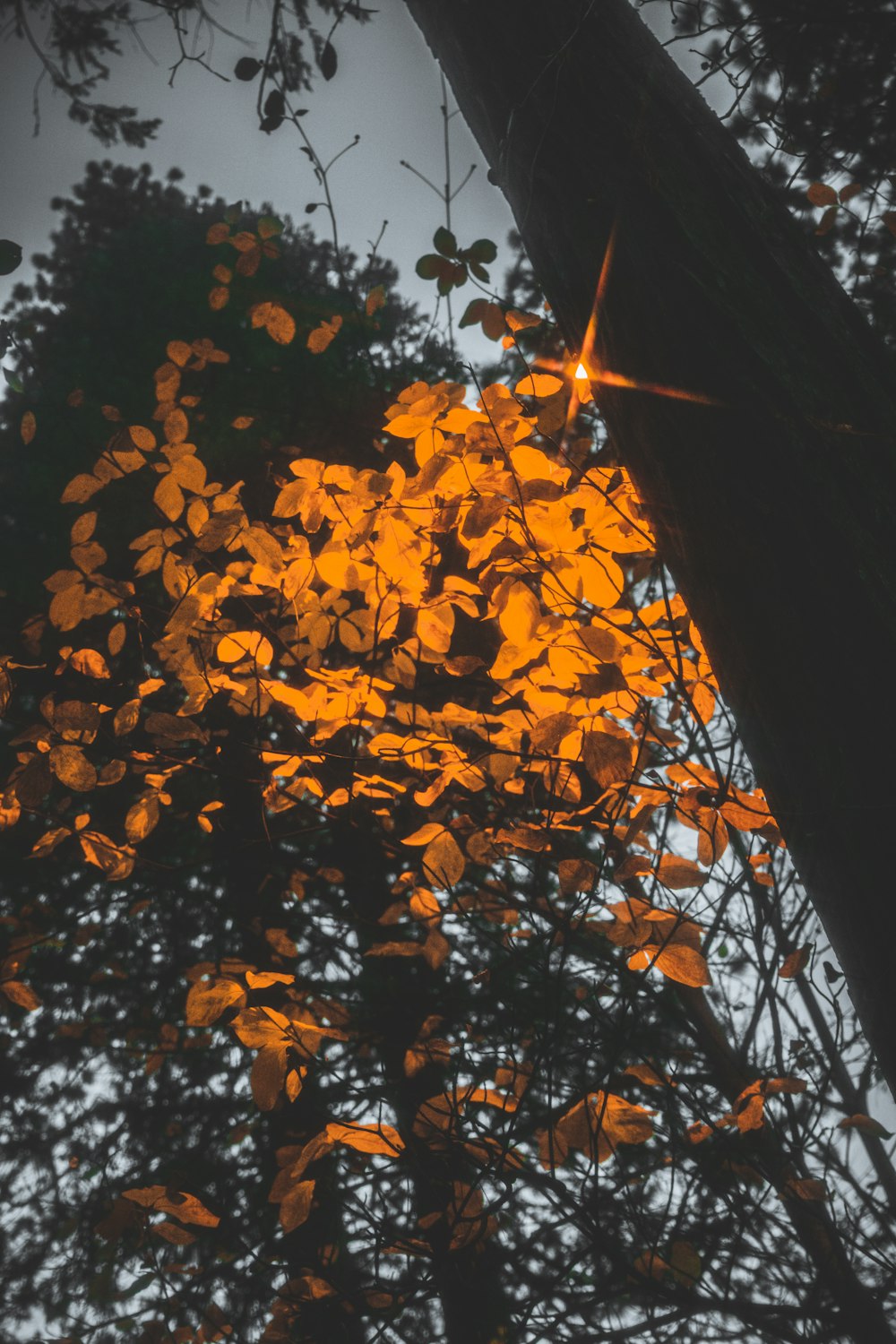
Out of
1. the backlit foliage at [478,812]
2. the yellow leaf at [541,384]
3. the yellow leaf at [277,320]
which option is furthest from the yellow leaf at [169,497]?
the yellow leaf at [541,384]

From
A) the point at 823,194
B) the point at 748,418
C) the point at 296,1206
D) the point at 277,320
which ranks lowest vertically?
the point at 296,1206

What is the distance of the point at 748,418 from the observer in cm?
94

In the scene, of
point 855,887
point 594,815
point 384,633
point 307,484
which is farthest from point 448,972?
point 855,887

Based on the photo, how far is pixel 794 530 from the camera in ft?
2.89

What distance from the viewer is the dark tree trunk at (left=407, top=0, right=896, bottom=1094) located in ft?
2.77

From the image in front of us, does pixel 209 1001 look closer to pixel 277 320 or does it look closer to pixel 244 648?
pixel 244 648

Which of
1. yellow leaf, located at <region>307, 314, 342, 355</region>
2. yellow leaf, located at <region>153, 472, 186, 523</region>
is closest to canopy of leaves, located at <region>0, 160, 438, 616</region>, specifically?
yellow leaf, located at <region>307, 314, 342, 355</region>

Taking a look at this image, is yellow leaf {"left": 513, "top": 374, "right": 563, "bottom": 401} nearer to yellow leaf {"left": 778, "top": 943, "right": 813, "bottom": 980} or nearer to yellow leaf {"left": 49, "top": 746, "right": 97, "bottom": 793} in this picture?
yellow leaf {"left": 49, "top": 746, "right": 97, "bottom": 793}

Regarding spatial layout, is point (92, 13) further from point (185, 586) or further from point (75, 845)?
point (75, 845)

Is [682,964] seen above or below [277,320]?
below

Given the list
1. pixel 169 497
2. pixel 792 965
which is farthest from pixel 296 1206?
pixel 169 497

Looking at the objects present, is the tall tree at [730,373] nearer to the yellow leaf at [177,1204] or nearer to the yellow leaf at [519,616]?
the yellow leaf at [519,616]

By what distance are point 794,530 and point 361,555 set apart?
114 centimetres

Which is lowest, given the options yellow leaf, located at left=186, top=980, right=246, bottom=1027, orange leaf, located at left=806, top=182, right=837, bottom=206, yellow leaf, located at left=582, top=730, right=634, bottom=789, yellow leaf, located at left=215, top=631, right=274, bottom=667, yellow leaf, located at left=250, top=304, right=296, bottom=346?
yellow leaf, located at left=186, top=980, right=246, bottom=1027
